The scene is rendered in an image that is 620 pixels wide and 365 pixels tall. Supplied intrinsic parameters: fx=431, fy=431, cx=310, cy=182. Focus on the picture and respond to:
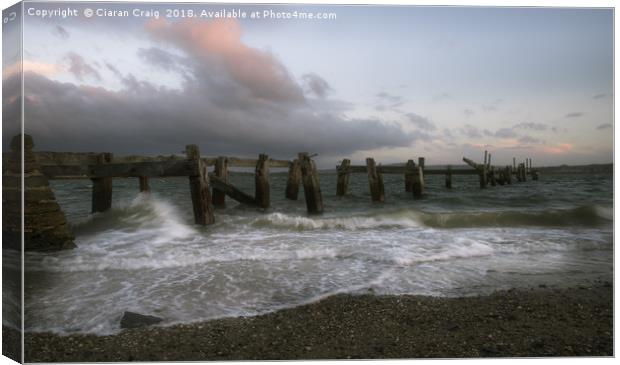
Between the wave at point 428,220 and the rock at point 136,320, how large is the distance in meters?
4.58

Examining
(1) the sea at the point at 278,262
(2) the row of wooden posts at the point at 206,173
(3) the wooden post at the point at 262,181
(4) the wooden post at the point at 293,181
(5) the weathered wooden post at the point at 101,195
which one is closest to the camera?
(1) the sea at the point at 278,262

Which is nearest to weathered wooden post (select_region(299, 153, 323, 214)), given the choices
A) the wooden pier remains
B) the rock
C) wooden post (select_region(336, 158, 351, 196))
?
the wooden pier remains

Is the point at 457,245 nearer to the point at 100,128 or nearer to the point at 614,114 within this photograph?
the point at 614,114

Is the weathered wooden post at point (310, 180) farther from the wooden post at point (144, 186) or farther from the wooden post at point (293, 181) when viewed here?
the wooden post at point (144, 186)

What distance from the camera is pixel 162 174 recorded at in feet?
25.1

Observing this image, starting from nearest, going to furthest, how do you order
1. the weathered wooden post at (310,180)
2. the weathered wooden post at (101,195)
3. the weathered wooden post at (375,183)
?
the weathered wooden post at (101,195), the weathered wooden post at (310,180), the weathered wooden post at (375,183)

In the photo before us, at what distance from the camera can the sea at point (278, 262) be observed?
436cm

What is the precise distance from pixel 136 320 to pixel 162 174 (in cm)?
408

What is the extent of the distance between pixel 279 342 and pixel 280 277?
A: 154cm

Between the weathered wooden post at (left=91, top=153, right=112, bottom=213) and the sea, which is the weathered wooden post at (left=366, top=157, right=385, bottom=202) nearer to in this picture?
the sea

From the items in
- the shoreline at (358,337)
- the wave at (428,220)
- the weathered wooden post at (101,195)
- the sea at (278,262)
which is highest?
the weathered wooden post at (101,195)

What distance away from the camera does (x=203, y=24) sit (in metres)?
4.46

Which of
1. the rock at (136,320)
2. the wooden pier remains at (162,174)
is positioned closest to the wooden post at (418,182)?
the wooden pier remains at (162,174)

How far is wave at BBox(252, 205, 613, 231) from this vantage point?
8.63 m
